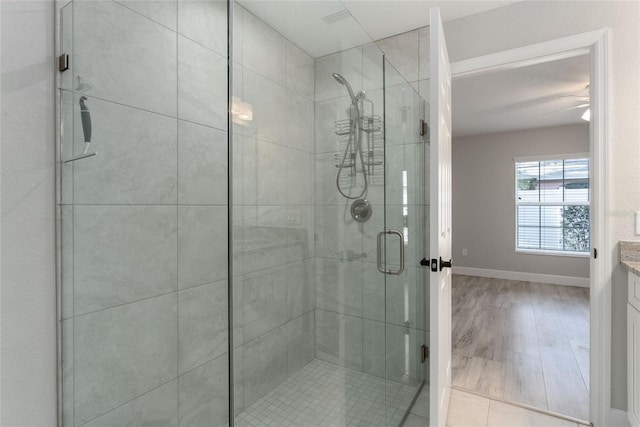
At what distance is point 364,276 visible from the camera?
1379mm

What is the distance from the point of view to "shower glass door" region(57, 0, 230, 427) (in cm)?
114

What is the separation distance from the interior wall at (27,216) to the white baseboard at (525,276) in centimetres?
602

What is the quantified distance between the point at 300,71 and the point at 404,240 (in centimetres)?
99

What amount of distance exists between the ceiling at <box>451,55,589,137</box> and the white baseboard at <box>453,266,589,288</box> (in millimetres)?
2403

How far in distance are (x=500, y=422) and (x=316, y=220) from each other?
68.0 inches

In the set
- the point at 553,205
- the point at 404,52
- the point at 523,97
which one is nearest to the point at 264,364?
the point at 404,52

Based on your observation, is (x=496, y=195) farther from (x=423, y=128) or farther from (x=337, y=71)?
(x=337, y=71)

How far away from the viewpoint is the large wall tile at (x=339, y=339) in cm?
121

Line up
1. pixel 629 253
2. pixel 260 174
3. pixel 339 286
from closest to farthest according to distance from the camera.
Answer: pixel 260 174 < pixel 339 286 < pixel 629 253

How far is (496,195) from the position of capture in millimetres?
5781

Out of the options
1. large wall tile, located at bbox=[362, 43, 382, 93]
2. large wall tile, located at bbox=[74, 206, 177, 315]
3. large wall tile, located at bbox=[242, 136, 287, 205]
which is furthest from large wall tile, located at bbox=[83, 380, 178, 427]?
large wall tile, located at bbox=[362, 43, 382, 93]

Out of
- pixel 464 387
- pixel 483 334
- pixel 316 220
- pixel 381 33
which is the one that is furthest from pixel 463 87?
pixel 316 220

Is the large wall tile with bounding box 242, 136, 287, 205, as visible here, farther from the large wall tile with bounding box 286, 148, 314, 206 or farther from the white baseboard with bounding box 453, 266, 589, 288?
the white baseboard with bounding box 453, 266, 589, 288

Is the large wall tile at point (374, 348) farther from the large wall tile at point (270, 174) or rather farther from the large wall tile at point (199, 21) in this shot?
the large wall tile at point (199, 21)
